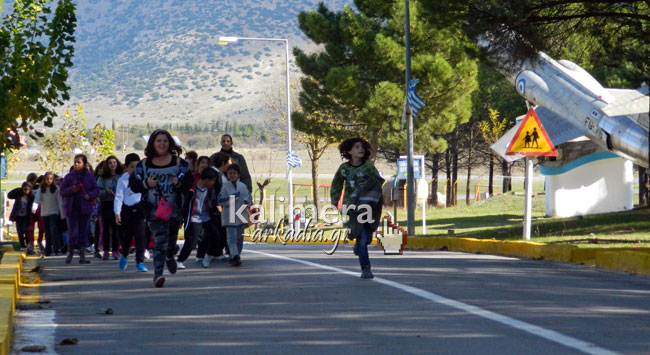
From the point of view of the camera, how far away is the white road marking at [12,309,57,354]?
7670 mm

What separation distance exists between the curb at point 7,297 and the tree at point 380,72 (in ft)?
95.2

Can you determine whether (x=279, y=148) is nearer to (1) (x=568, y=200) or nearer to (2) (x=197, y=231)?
(1) (x=568, y=200)

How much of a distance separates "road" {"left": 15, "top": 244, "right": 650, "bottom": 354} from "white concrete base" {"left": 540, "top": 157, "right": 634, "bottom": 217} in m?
24.4

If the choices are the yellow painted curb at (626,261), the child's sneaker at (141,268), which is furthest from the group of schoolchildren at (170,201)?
the yellow painted curb at (626,261)

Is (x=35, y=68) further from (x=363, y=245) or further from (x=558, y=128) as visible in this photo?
(x=558, y=128)

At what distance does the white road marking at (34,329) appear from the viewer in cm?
767

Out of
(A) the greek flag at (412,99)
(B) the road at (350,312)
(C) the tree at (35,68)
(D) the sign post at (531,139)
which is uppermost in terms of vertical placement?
(A) the greek flag at (412,99)

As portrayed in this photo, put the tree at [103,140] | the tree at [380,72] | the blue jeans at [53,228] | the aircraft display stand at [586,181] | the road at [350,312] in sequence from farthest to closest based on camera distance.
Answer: the tree at [103,140]
the tree at [380,72]
the aircraft display stand at [586,181]
the blue jeans at [53,228]
the road at [350,312]

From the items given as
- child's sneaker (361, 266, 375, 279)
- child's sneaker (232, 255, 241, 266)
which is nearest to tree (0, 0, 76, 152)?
child's sneaker (232, 255, 241, 266)

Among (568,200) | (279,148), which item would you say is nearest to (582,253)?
(568,200)

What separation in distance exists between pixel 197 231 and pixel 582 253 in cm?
609

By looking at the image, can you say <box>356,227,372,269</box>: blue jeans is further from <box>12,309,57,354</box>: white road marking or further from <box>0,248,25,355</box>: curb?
<box>0,248,25,355</box>: curb

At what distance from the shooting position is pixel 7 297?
9172 mm

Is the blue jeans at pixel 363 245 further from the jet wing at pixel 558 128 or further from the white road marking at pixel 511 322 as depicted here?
the jet wing at pixel 558 128
